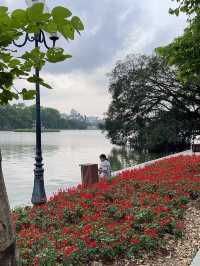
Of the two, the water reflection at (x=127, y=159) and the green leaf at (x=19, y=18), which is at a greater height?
the green leaf at (x=19, y=18)

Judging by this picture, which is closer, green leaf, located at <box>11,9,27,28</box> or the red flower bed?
green leaf, located at <box>11,9,27,28</box>

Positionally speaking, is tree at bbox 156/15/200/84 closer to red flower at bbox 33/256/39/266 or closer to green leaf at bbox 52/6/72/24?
red flower at bbox 33/256/39/266

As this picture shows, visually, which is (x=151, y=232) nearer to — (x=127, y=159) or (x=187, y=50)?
(x=187, y=50)

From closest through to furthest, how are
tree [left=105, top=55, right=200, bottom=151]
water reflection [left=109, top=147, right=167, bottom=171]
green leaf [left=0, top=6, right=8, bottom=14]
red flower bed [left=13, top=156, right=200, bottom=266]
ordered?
green leaf [left=0, top=6, right=8, bottom=14] → red flower bed [left=13, top=156, right=200, bottom=266] → water reflection [left=109, top=147, right=167, bottom=171] → tree [left=105, top=55, right=200, bottom=151]

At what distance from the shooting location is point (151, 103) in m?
45.3

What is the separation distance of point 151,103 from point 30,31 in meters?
44.0

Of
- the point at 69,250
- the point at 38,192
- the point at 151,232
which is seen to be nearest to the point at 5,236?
the point at 69,250

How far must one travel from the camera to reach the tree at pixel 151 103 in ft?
146

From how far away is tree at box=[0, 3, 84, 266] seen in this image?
1744 millimetres

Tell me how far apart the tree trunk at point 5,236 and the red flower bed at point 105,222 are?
13.1ft

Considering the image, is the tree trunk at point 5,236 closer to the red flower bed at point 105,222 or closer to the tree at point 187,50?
the red flower bed at point 105,222

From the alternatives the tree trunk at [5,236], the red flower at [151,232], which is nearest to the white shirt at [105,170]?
the red flower at [151,232]

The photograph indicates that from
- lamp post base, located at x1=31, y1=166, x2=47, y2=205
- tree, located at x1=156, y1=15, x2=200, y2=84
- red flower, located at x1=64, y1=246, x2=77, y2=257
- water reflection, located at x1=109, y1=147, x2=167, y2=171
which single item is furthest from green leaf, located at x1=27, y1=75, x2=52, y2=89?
water reflection, located at x1=109, y1=147, x2=167, y2=171

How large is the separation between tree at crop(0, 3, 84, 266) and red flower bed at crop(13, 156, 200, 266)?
4.04 metres
